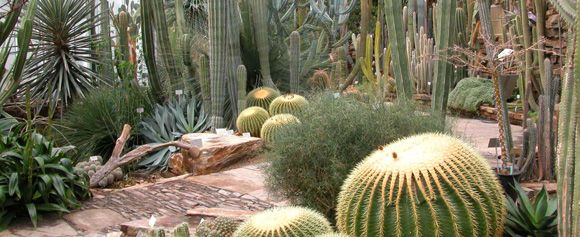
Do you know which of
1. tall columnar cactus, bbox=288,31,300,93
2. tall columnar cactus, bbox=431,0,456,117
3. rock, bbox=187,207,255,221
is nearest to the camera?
rock, bbox=187,207,255,221

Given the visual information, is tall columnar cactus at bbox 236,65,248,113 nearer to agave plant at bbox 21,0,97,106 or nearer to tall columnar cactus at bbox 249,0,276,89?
tall columnar cactus at bbox 249,0,276,89

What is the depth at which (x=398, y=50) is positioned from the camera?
228 inches

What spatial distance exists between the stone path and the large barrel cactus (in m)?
2.13

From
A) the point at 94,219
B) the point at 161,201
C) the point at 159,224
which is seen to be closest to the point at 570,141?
the point at 159,224

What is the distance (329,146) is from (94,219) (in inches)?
82.7

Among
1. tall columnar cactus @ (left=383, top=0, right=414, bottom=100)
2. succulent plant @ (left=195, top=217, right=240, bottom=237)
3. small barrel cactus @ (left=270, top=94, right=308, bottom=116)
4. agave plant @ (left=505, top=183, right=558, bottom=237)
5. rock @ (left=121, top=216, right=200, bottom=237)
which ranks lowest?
rock @ (left=121, top=216, right=200, bottom=237)

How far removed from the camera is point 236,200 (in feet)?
18.5

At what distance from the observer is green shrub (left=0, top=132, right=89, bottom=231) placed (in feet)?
16.6

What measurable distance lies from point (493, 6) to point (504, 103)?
6.15 m

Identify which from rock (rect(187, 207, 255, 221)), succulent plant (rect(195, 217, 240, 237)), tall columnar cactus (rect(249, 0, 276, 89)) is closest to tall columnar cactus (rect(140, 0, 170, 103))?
tall columnar cactus (rect(249, 0, 276, 89))

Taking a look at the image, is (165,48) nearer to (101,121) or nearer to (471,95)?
(101,121)

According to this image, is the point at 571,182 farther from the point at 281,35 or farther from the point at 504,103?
the point at 281,35

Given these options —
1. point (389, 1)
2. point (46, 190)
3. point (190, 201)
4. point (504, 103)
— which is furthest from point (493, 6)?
point (46, 190)

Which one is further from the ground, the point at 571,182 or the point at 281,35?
the point at 281,35
